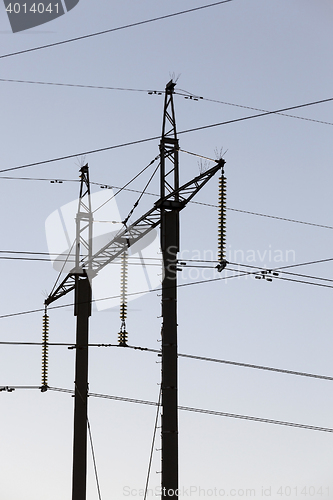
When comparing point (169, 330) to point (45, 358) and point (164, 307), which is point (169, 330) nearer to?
point (164, 307)

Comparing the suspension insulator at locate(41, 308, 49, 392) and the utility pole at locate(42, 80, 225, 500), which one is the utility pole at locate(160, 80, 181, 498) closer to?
the utility pole at locate(42, 80, 225, 500)

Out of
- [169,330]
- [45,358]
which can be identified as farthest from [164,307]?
[45,358]

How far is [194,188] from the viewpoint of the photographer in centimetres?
2516

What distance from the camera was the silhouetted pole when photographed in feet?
111

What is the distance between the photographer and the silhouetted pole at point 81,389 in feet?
111

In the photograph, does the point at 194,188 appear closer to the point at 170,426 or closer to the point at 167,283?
the point at 167,283

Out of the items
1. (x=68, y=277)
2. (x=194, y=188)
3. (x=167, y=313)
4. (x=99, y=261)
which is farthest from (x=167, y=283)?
(x=68, y=277)

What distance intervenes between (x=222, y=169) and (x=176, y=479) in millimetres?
8402

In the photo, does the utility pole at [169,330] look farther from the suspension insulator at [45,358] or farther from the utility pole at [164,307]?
the suspension insulator at [45,358]

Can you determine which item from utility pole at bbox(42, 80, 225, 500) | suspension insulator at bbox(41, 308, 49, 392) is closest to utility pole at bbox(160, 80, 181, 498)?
utility pole at bbox(42, 80, 225, 500)

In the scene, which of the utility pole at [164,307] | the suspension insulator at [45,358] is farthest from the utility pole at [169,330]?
the suspension insulator at [45,358]

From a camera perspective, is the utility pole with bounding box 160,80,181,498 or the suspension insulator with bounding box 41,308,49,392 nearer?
the utility pole with bounding box 160,80,181,498

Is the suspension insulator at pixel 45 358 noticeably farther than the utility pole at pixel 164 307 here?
Yes

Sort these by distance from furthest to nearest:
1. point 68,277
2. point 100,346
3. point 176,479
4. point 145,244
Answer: point 68,277 → point 100,346 → point 145,244 → point 176,479
